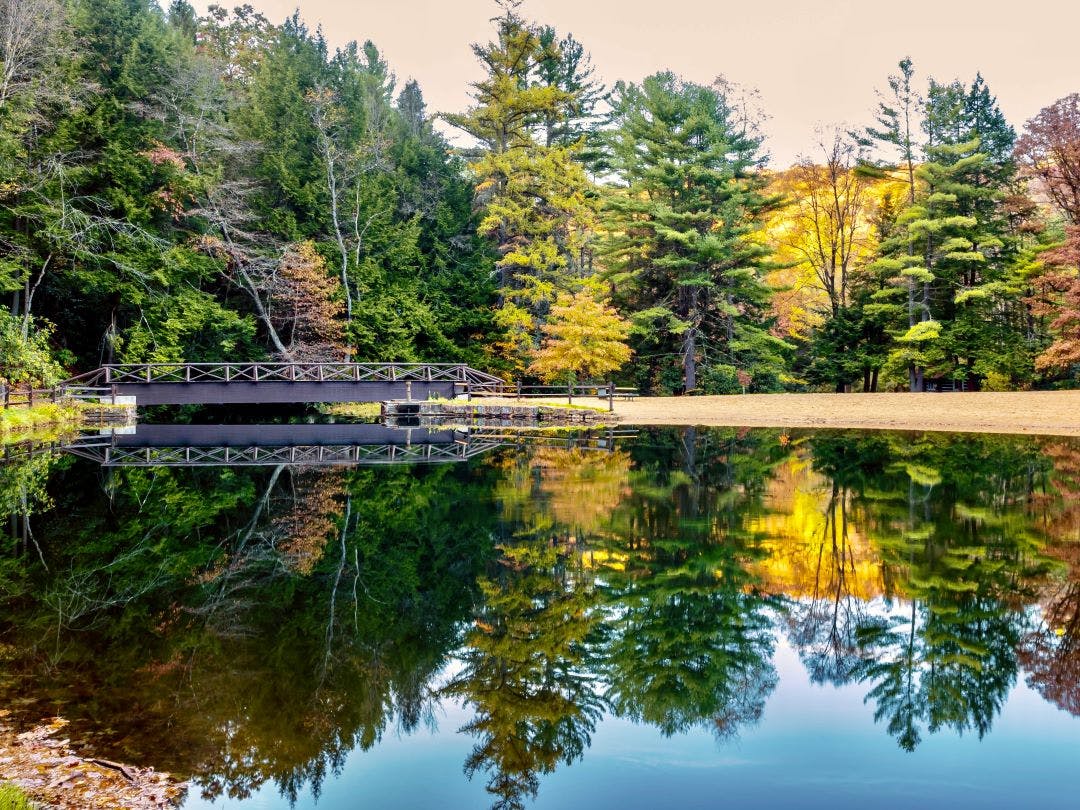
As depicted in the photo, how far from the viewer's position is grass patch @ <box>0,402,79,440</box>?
2473 cm

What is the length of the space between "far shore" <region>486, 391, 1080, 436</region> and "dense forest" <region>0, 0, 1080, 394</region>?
391 cm

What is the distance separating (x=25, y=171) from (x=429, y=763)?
105 ft

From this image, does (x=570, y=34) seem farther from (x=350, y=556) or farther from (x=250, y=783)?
(x=250, y=783)

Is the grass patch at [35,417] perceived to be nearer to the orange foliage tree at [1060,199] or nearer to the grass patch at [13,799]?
the grass patch at [13,799]

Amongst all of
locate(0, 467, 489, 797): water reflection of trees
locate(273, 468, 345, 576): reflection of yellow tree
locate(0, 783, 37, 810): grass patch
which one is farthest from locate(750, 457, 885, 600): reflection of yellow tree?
locate(0, 783, 37, 810): grass patch

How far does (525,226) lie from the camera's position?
139 ft

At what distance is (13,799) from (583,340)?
113 ft

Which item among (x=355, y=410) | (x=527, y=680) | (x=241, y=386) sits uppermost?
(x=241, y=386)

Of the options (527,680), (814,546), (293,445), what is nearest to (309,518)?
(527,680)

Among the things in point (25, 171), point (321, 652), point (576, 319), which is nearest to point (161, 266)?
point (25, 171)

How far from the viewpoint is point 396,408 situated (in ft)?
122

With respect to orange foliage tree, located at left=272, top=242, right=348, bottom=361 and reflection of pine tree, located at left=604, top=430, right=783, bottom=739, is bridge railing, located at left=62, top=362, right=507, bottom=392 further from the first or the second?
reflection of pine tree, located at left=604, top=430, right=783, bottom=739

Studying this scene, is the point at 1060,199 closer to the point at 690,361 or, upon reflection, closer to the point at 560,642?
the point at 690,361

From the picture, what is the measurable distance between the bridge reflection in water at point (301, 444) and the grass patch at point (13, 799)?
16119mm
